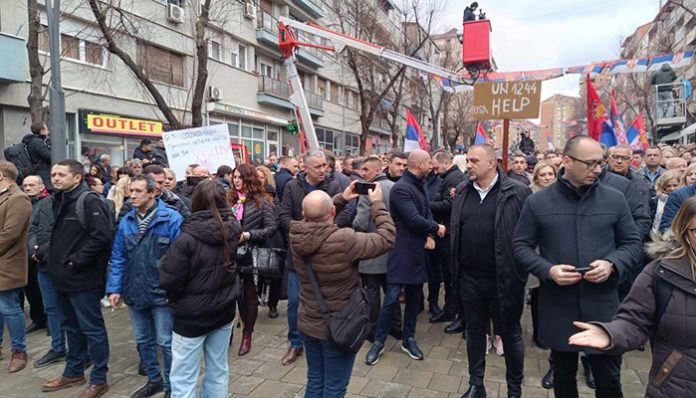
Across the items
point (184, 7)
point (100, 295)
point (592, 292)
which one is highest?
point (184, 7)

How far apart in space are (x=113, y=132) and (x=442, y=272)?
14640mm

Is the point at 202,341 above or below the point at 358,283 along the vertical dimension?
below

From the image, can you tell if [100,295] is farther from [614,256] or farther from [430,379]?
[614,256]

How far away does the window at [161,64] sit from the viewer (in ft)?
59.4

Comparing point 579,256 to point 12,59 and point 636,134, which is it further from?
point 12,59

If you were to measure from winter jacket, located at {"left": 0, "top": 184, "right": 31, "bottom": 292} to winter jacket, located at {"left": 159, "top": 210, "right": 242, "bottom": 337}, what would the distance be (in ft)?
7.89

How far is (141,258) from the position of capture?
12.9 feet

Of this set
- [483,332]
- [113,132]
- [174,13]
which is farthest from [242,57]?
[483,332]

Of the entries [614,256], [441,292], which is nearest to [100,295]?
[614,256]

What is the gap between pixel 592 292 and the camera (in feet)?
10.0

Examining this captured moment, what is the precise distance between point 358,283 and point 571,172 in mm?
1625

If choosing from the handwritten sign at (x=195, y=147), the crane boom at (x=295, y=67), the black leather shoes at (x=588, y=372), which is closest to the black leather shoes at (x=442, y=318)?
the black leather shoes at (x=588, y=372)

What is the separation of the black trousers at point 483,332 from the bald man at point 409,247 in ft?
2.65

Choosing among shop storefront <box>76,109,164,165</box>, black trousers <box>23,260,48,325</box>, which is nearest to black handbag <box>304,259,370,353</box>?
black trousers <box>23,260,48,325</box>
